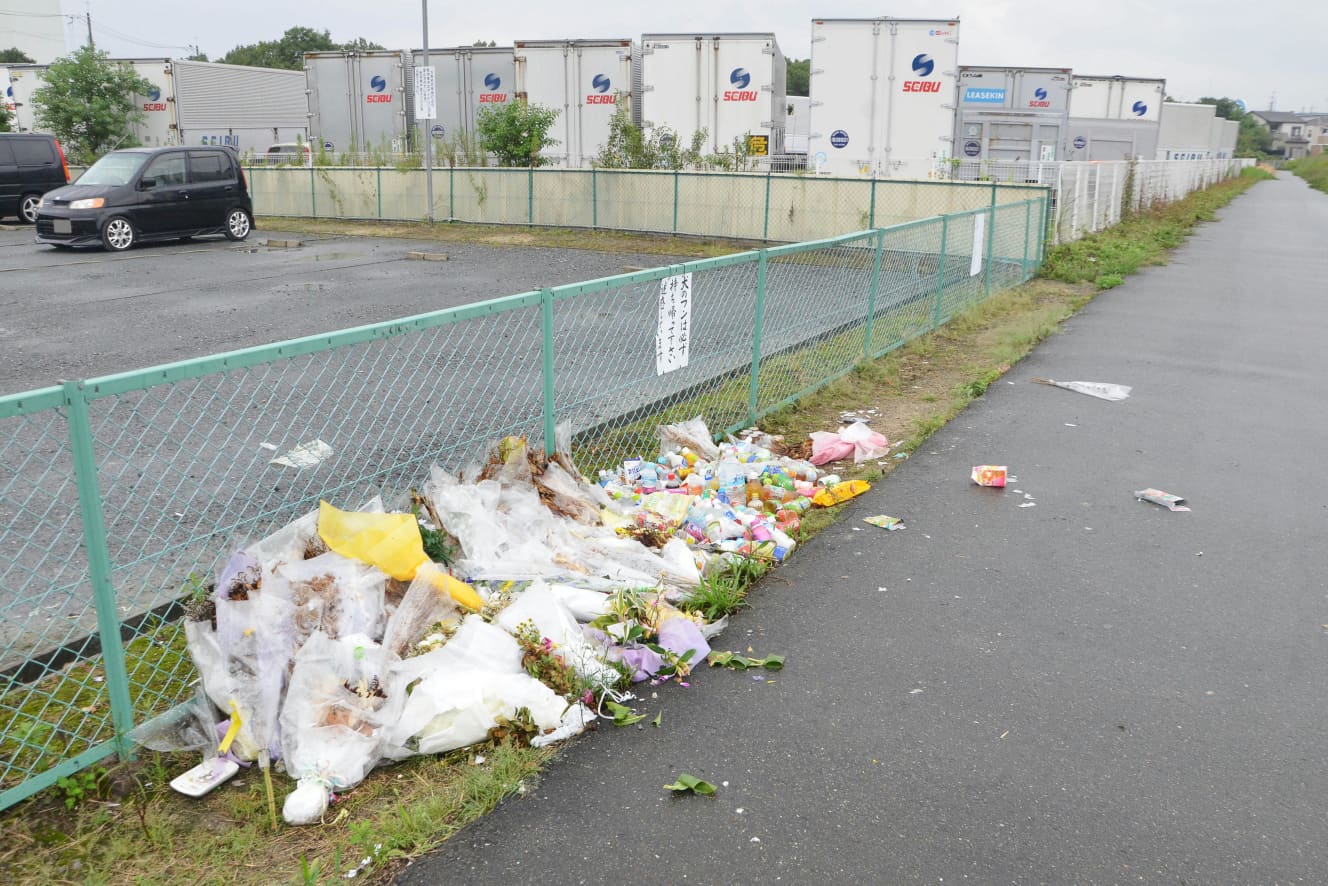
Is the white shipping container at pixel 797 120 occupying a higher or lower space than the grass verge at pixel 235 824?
higher

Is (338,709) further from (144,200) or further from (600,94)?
Result: (600,94)

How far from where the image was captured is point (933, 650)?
4395 millimetres

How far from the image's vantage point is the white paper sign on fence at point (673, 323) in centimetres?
627

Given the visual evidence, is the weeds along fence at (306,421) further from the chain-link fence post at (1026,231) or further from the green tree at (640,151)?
the green tree at (640,151)

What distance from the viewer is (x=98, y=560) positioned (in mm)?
3305

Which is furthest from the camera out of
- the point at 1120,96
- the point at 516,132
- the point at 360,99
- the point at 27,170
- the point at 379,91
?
the point at 1120,96

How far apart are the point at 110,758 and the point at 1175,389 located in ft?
29.1

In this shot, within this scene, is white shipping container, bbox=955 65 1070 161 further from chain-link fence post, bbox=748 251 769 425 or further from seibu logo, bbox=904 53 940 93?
chain-link fence post, bbox=748 251 769 425

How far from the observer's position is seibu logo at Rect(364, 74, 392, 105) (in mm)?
26672

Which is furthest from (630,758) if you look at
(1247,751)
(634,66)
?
(634,66)

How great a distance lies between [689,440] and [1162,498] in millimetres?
2904

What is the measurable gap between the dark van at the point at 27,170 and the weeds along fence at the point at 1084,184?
61.2 feet

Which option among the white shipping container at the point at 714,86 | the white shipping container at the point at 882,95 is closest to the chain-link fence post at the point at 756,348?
the white shipping container at the point at 882,95

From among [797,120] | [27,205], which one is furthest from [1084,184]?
[27,205]
